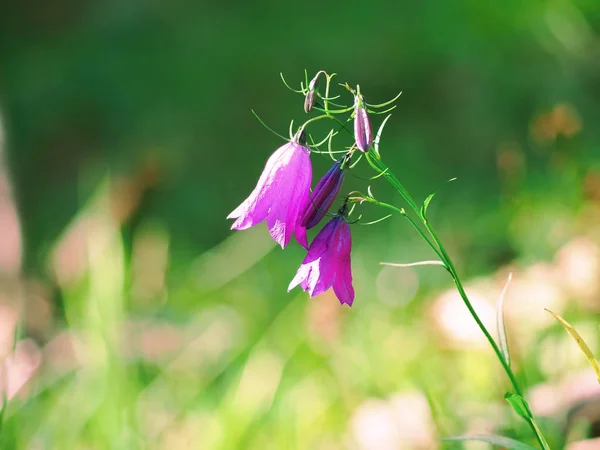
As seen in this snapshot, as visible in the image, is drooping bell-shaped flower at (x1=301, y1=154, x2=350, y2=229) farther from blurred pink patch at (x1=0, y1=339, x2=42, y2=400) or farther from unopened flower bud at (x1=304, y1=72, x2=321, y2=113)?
blurred pink patch at (x1=0, y1=339, x2=42, y2=400)

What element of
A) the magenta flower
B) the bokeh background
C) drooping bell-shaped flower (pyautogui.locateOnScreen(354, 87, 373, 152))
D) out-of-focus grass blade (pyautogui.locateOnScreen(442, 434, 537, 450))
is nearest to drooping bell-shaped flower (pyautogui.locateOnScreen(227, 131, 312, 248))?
the magenta flower

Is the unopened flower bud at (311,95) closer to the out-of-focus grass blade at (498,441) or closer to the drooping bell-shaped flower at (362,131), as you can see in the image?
the drooping bell-shaped flower at (362,131)

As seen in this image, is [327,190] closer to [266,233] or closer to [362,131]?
[362,131]

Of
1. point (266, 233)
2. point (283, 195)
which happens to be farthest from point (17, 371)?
point (283, 195)

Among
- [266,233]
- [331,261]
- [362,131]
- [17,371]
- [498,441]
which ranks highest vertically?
[362,131]

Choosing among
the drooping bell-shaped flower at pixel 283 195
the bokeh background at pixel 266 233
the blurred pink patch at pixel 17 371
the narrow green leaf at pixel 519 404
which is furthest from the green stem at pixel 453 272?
the blurred pink patch at pixel 17 371

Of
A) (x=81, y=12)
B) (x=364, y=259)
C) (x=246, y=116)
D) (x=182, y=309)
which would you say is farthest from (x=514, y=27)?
(x=182, y=309)

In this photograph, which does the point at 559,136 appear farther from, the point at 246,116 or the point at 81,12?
the point at 81,12

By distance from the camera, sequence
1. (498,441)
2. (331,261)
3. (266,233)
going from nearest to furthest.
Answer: (498,441)
(331,261)
(266,233)
